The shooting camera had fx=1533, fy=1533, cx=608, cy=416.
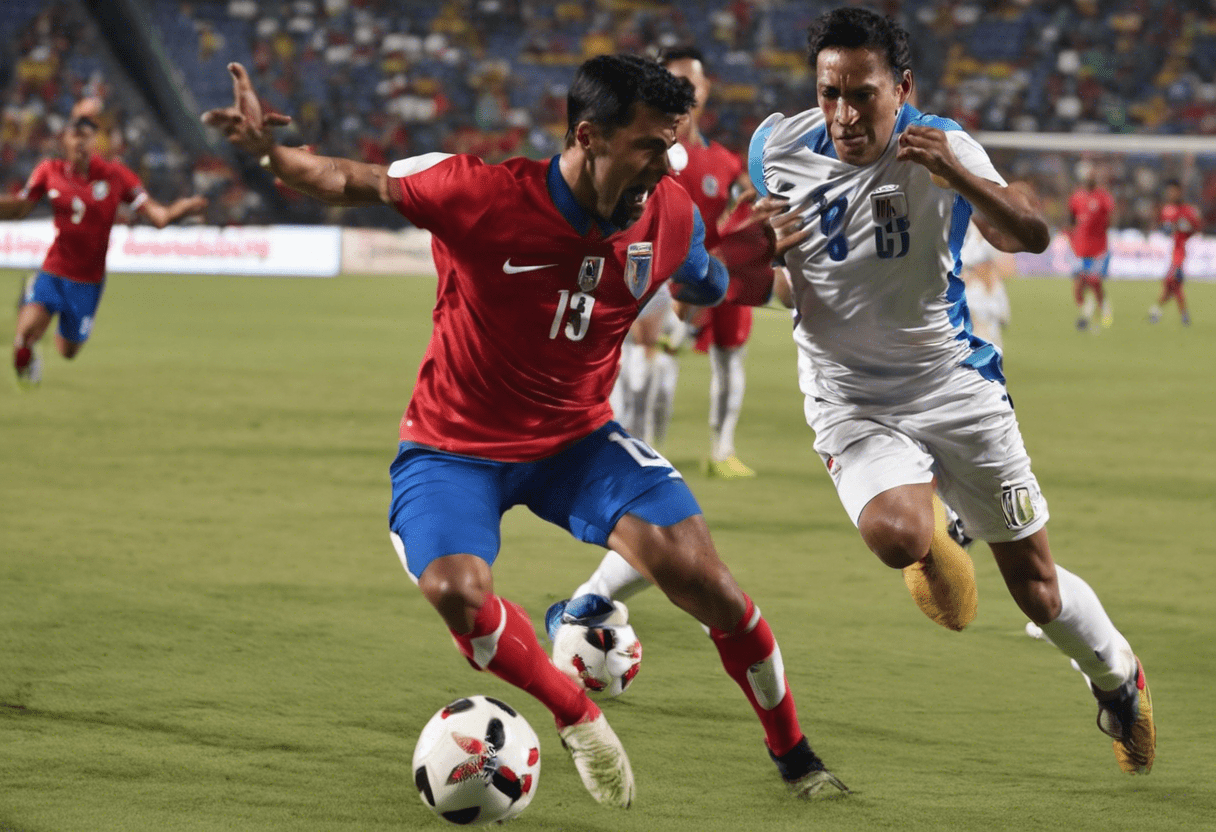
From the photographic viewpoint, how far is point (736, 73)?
1342 inches

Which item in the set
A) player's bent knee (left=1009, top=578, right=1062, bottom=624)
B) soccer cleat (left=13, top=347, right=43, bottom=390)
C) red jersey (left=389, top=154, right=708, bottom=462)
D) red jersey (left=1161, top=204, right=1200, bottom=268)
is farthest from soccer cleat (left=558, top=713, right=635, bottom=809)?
red jersey (left=1161, top=204, right=1200, bottom=268)

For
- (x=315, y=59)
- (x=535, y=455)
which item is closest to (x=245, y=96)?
(x=535, y=455)

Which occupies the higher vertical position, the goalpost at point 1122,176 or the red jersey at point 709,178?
the red jersey at point 709,178

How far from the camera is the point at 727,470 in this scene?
30.3 feet

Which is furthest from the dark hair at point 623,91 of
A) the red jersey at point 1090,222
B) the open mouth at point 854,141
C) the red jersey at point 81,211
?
the red jersey at point 1090,222

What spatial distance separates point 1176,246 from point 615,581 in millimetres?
19064

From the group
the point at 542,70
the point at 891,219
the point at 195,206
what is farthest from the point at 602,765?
the point at 542,70

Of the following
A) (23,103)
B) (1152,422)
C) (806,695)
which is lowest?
(23,103)

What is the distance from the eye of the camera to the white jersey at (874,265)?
4.45 m

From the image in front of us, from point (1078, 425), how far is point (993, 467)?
24.7 ft

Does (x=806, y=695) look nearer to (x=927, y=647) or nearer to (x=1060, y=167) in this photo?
(x=927, y=647)

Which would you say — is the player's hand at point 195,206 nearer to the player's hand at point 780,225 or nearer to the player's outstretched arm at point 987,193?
the player's hand at point 780,225

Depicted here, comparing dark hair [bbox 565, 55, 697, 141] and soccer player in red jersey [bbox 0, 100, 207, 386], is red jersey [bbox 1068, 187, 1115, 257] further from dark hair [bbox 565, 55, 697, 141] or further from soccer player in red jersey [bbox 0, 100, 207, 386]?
dark hair [bbox 565, 55, 697, 141]

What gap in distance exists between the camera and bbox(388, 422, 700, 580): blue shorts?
12.9 ft
